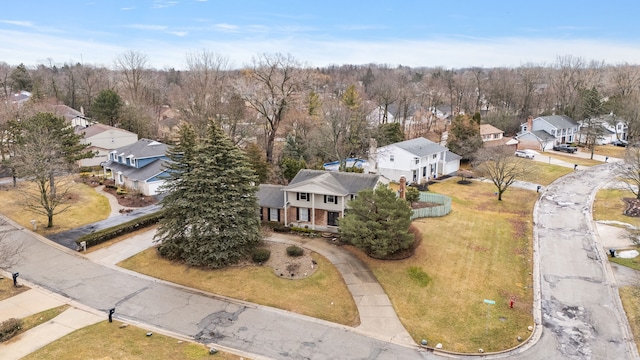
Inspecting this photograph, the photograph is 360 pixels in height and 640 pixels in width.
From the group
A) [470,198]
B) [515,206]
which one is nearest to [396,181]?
[470,198]

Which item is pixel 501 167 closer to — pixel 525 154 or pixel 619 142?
pixel 525 154

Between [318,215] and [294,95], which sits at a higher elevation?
[294,95]

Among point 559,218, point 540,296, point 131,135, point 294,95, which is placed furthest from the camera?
point 131,135

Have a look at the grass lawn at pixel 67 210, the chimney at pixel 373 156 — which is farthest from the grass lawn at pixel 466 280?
the grass lawn at pixel 67 210

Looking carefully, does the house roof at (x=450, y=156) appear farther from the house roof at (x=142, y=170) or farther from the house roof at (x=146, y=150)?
the house roof at (x=142, y=170)

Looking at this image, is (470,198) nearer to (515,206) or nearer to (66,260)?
(515,206)

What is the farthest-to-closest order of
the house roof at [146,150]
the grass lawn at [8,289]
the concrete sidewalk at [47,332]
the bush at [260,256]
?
the house roof at [146,150] < the bush at [260,256] < the grass lawn at [8,289] < the concrete sidewalk at [47,332]
